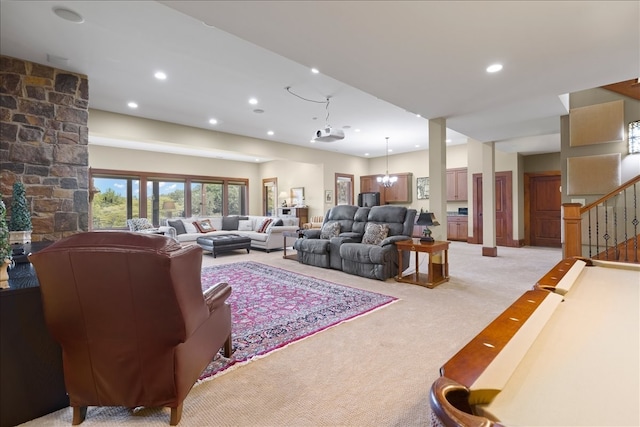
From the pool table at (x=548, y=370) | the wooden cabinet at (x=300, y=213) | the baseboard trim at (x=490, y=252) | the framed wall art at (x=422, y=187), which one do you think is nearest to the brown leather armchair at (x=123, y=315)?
the pool table at (x=548, y=370)

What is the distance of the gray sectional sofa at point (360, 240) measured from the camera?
4.55 metres

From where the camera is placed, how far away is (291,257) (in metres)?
6.37

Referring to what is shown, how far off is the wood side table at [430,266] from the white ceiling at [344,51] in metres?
1.94

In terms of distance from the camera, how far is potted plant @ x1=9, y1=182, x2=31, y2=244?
3.06m

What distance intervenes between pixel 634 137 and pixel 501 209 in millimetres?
3611

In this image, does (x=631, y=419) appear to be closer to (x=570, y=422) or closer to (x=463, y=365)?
(x=570, y=422)

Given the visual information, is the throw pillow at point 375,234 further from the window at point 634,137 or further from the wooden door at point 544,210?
the wooden door at point 544,210

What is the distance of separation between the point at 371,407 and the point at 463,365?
111cm

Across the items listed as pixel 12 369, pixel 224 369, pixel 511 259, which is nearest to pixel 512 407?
pixel 224 369

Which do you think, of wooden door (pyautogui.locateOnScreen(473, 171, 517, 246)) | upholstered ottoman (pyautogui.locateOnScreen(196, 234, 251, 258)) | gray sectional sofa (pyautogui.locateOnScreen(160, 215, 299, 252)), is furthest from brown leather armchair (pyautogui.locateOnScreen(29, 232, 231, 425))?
wooden door (pyautogui.locateOnScreen(473, 171, 517, 246))

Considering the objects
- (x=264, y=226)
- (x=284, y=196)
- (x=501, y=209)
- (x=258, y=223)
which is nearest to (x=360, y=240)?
(x=264, y=226)

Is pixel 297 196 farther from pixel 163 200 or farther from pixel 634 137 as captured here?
pixel 634 137

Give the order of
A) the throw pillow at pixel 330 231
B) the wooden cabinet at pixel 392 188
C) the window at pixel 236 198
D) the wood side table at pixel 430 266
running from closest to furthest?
the wood side table at pixel 430 266 < the throw pillow at pixel 330 231 < the wooden cabinet at pixel 392 188 < the window at pixel 236 198

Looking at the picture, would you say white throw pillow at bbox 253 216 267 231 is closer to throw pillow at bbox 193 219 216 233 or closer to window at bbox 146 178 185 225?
throw pillow at bbox 193 219 216 233
